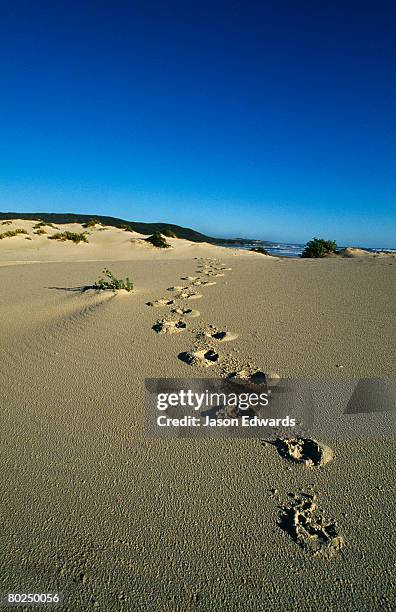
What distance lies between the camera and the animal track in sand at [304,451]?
1.40m

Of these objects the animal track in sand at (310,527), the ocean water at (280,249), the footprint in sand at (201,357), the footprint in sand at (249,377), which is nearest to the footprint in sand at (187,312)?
the footprint in sand at (201,357)

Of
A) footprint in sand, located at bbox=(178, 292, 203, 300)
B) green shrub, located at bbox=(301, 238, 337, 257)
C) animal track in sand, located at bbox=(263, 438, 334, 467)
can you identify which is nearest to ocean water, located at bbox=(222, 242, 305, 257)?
green shrub, located at bbox=(301, 238, 337, 257)

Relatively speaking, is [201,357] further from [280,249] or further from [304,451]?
[280,249]

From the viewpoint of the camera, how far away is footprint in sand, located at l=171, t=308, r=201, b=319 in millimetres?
3326

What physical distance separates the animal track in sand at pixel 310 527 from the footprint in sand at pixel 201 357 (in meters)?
1.13

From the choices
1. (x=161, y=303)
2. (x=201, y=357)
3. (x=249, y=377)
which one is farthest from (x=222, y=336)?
(x=161, y=303)

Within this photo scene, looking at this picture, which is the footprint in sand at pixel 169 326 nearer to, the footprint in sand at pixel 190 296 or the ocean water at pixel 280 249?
the footprint in sand at pixel 190 296

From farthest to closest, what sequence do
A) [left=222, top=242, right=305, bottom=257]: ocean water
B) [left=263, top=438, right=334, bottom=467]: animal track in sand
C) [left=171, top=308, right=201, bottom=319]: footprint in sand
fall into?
[left=222, top=242, right=305, bottom=257]: ocean water
[left=171, top=308, right=201, bottom=319]: footprint in sand
[left=263, top=438, right=334, bottom=467]: animal track in sand

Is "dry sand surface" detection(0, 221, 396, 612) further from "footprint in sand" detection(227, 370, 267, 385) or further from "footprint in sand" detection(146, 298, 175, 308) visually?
"footprint in sand" detection(146, 298, 175, 308)

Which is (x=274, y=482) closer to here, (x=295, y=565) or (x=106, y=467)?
(x=295, y=565)

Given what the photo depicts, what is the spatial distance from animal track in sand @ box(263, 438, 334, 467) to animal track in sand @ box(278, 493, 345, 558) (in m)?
0.18

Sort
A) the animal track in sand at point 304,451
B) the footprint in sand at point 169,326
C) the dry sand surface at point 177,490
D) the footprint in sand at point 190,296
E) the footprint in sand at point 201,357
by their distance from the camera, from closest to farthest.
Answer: the dry sand surface at point 177,490 → the animal track in sand at point 304,451 → the footprint in sand at point 201,357 → the footprint in sand at point 169,326 → the footprint in sand at point 190,296

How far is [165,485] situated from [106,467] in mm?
281

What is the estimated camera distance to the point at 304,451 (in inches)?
57.1
